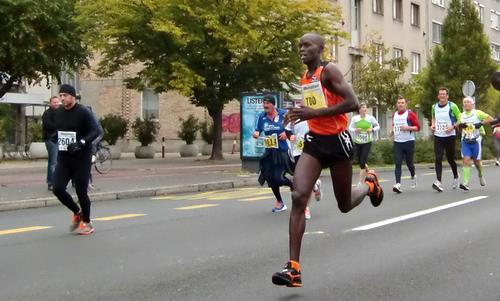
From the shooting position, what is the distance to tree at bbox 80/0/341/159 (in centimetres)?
2359

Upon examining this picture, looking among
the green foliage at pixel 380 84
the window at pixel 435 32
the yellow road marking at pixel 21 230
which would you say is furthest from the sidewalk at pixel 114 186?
the window at pixel 435 32

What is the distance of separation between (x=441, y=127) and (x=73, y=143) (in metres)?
7.83

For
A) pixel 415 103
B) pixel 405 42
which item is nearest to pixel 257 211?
pixel 415 103

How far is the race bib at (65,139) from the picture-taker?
8.12m

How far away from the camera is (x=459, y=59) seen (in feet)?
97.8

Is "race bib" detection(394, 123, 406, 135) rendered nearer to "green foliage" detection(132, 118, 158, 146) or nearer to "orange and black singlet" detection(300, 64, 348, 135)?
"orange and black singlet" detection(300, 64, 348, 135)

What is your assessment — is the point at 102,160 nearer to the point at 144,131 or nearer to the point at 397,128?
the point at 397,128

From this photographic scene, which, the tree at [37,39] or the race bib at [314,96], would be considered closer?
the race bib at [314,96]

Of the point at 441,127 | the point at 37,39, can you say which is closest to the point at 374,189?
the point at 441,127

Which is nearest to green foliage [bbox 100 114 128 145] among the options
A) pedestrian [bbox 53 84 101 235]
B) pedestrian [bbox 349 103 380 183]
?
pedestrian [bbox 349 103 380 183]

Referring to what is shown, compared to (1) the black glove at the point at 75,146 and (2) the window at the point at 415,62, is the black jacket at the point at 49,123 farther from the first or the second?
(2) the window at the point at 415,62

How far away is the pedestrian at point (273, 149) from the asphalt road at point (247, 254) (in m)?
0.57

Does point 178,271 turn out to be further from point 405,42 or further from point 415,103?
point 405,42

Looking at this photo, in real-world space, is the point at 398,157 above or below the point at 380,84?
below
